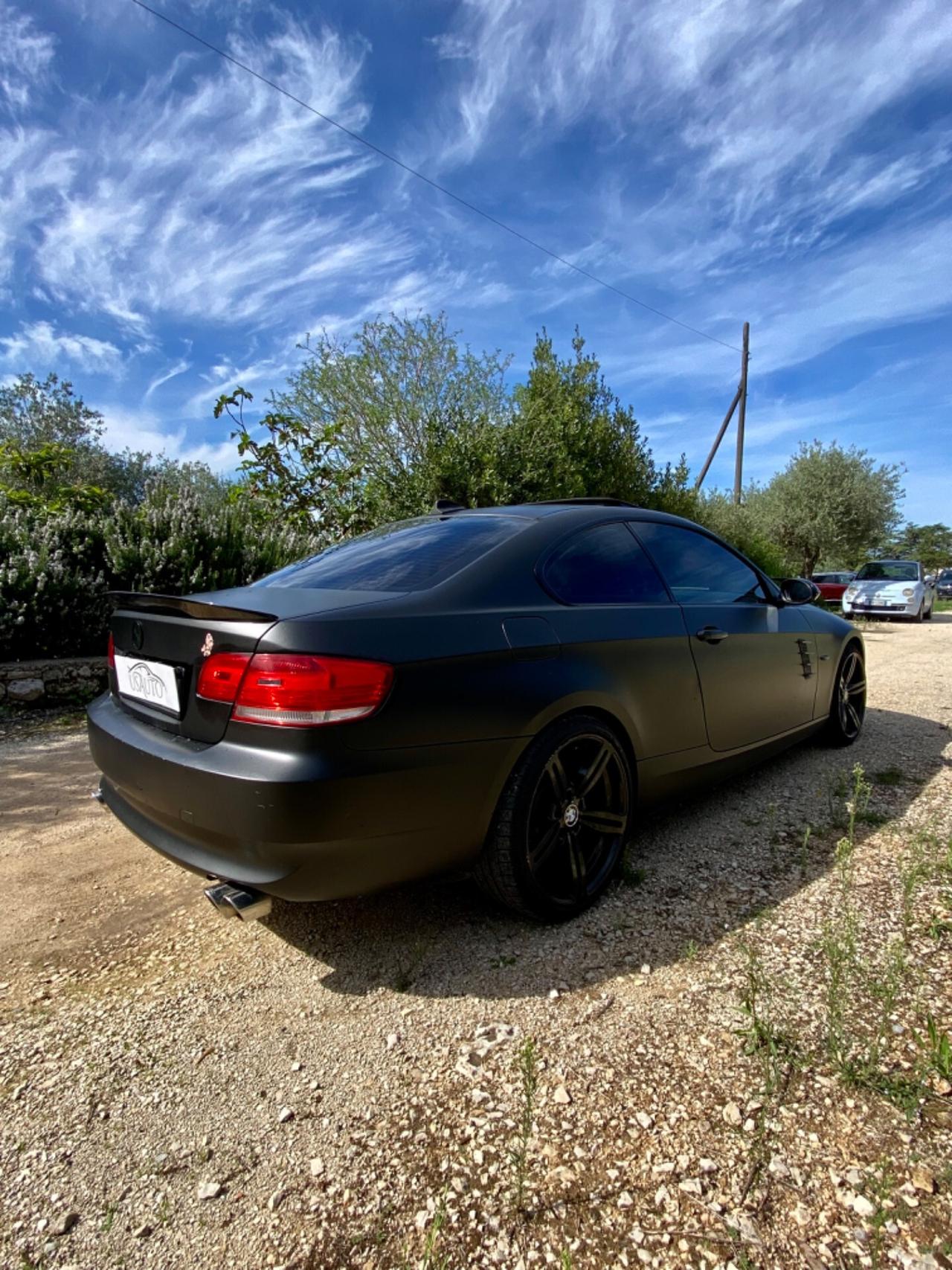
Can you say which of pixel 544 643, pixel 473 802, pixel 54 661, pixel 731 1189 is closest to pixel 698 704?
pixel 544 643

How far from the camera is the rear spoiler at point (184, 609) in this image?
1.80 meters

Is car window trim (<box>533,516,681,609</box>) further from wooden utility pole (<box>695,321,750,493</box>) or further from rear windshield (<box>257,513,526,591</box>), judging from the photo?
wooden utility pole (<box>695,321,750,493</box>)

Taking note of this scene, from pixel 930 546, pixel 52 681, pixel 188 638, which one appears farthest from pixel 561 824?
pixel 930 546

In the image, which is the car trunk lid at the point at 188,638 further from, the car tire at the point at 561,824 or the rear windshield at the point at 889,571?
the rear windshield at the point at 889,571

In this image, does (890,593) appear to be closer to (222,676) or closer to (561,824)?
(561,824)

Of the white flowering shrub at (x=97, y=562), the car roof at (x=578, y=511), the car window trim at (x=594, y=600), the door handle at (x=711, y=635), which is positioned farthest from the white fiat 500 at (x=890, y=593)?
the car window trim at (x=594, y=600)

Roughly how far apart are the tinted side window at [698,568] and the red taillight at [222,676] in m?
1.83

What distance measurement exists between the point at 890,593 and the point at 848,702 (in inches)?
582

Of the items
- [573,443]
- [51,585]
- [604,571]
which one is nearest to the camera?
[604,571]

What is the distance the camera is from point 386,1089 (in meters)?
1.53

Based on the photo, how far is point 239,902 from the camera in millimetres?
1720

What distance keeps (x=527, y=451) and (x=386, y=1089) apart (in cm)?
1039

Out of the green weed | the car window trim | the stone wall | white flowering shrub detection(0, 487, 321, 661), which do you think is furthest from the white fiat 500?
the green weed

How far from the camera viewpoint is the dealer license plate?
1.99 metres
